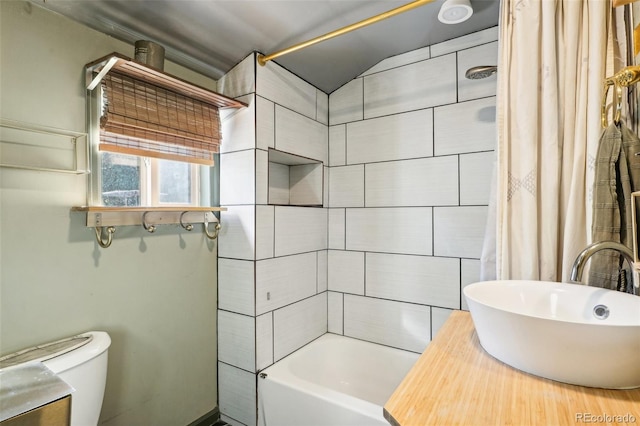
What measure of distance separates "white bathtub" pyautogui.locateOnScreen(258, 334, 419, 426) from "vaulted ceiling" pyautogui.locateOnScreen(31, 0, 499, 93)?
184cm

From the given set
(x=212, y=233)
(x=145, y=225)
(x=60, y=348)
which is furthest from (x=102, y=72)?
(x=60, y=348)

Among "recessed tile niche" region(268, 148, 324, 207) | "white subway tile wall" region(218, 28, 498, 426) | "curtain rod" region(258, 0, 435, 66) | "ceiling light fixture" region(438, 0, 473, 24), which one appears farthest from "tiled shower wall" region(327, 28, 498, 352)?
"curtain rod" region(258, 0, 435, 66)

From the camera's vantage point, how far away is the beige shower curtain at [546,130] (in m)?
1.29

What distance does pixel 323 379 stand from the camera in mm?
2176

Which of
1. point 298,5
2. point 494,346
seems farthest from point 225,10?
point 494,346

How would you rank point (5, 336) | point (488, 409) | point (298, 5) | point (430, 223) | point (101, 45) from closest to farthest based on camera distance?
point (488, 409), point (5, 336), point (101, 45), point (298, 5), point (430, 223)

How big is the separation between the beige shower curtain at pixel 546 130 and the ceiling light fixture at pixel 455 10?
0.15 metres

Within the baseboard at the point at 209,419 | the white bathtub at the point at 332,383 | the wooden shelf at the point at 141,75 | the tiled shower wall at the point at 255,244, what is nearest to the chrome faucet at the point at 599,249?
the white bathtub at the point at 332,383

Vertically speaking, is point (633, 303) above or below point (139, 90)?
below

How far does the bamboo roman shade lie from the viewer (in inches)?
57.9

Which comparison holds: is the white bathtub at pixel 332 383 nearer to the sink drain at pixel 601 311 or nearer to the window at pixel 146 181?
the sink drain at pixel 601 311

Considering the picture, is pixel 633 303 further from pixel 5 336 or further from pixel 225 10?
pixel 5 336

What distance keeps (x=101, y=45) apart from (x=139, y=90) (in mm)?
247

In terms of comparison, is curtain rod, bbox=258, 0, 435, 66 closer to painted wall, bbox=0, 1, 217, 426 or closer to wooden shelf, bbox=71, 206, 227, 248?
painted wall, bbox=0, 1, 217, 426
